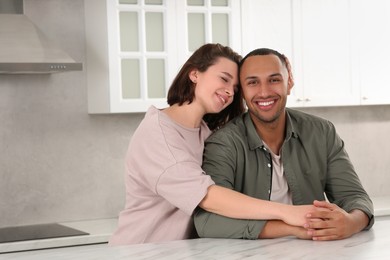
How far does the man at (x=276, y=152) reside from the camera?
9.13 feet

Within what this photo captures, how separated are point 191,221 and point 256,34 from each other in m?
2.20

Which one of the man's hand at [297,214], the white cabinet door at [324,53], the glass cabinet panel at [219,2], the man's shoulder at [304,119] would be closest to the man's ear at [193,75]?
the man's shoulder at [304,119]

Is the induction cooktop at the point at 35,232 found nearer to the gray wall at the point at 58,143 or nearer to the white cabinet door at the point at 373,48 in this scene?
the gray wall at the point at 58,143

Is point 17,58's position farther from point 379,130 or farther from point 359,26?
point 379,130

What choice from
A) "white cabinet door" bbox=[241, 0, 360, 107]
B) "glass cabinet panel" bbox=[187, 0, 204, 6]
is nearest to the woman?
"glass cabinet panel" bbox=[187, 0, 204, 6]

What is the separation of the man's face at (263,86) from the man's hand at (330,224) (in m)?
0.50

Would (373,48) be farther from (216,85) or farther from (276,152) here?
(216,85)

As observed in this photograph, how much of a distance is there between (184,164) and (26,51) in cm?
189

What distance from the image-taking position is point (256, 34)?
4676mm

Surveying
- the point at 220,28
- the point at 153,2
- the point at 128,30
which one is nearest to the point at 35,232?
the point at 128,30

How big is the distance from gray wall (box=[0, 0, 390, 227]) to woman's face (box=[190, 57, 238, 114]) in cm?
187

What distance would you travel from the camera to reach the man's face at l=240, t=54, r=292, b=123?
2.84m

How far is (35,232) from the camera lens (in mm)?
4184

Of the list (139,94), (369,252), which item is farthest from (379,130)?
(369,252)
